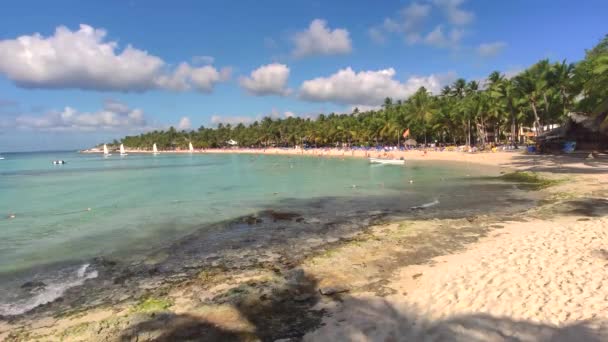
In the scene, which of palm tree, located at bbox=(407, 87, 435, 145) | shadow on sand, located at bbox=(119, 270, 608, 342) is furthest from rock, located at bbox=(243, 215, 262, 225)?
palm tree, located at bbox=(407, 87, 435, 145)

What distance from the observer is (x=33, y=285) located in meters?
9.31

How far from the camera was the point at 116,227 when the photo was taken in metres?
16.4

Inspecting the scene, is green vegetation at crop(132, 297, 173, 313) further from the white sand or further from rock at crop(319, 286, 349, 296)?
the white sand

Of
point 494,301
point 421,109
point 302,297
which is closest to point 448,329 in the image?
point 494,301

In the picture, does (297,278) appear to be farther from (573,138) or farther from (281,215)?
(573,138)

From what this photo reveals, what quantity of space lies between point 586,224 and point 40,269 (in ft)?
49.8

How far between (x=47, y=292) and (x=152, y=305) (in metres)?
3.33

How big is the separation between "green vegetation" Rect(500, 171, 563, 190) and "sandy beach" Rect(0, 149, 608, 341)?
11168mm

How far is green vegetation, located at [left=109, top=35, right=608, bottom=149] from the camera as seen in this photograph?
37.8m

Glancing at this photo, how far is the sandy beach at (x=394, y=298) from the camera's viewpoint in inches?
213

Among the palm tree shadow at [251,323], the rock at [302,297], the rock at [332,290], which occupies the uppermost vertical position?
the rock at [332,290]

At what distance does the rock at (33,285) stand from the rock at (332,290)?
6835 mm

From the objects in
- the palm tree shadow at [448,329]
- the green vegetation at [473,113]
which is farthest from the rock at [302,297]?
the green vegetation at [473,113]

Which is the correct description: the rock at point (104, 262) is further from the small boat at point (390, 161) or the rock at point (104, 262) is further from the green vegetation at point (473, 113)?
the small boat at point (390, 161)
